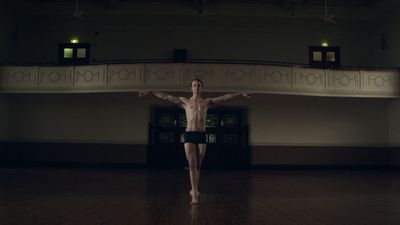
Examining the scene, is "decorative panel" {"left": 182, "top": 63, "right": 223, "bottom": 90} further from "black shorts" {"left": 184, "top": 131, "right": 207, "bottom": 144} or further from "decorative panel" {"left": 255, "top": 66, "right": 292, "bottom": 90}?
"black shorts" {"left": 184, "top": 131, "right": 207, "bottom": 144}

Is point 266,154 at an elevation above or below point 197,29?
below

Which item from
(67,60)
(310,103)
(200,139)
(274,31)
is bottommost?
(200,139)

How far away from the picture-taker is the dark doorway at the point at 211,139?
15.4 metres

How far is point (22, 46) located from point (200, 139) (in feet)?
45.6

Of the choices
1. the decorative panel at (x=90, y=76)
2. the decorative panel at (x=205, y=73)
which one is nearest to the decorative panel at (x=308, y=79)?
the decorative panel at (x=205, y=73)

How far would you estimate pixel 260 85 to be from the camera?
13.2 meters

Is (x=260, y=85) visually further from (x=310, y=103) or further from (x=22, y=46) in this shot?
(x=22, y=46)

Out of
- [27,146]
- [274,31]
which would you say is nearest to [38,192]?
[27,146]

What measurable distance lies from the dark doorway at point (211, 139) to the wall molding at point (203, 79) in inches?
102

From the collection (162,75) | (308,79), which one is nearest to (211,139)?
(162,75)

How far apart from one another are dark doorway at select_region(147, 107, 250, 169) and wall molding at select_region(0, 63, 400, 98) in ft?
8.54

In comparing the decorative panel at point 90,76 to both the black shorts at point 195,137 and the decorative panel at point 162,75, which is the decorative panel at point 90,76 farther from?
the black shorts at point 195,137

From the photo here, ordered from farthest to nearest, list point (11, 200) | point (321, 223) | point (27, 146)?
point (27, 146) → point (11, 200) → point (321, 223)

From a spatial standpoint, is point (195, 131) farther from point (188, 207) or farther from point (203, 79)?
point (203, 79)
